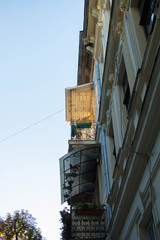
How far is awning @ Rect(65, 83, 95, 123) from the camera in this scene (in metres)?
19.0

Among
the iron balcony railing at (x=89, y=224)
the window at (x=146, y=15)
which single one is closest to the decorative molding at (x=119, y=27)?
the window at (x=146, y=15)

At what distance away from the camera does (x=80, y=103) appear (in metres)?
20.1

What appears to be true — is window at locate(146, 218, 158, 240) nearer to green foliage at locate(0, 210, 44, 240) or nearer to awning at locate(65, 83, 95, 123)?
awning at locate(65, 83, 95, 123)

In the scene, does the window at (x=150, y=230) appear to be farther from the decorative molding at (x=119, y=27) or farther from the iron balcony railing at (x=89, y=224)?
the decorative molding at (x=119, y=27)

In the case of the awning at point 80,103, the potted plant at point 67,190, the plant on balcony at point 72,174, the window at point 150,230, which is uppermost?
the awning at point 80,103

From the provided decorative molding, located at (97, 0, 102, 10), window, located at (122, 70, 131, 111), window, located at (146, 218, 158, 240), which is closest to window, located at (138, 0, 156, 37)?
window, located at (122, 70, 131, 111)

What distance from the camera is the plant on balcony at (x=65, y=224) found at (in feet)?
34.0

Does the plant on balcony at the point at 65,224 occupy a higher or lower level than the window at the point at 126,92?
lower

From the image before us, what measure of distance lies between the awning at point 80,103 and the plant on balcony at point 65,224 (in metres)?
8.20

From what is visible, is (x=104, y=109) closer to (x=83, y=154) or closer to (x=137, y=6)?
(x=83, y=154)

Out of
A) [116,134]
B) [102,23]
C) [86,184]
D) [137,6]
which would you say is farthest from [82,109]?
[137,6]

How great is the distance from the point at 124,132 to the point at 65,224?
4.66 m

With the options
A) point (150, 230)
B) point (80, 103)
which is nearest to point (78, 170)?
point (80, 103)

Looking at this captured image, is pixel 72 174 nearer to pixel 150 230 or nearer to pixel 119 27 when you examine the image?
pixel 150 230
